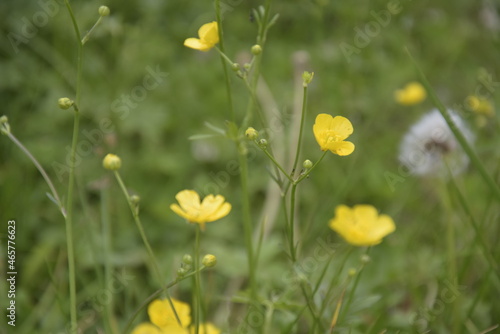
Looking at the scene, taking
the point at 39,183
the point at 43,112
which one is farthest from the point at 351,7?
the point at 39,183

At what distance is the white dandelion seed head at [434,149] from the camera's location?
166cm

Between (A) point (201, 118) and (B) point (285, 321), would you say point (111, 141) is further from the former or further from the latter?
(A) point (201, 118)

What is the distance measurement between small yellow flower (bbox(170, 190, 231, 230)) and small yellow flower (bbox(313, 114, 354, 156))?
0.58ft

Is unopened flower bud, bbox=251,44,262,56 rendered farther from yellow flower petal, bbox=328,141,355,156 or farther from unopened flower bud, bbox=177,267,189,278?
unopened flower bud, bbox=177,267,189,278

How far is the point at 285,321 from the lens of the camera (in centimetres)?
106

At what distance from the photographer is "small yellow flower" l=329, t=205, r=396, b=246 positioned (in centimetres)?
95

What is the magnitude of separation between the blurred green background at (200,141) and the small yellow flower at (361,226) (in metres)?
0.13

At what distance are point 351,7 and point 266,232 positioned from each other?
132 cm

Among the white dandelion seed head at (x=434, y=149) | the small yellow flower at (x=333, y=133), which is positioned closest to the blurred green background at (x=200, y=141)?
the white dandelion seed head at (x=434, y=149)

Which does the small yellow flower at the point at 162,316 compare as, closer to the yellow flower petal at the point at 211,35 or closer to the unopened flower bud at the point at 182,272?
the unopened flower bud at the point at 182,272

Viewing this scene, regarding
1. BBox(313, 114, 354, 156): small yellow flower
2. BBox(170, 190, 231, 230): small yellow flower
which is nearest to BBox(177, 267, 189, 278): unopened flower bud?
BBox(170, 190, 231, 230): small yellow flower

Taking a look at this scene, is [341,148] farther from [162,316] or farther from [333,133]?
[162,316]

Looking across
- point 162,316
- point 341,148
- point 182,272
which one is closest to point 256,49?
point 341,148

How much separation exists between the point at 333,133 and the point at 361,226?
0.31m
